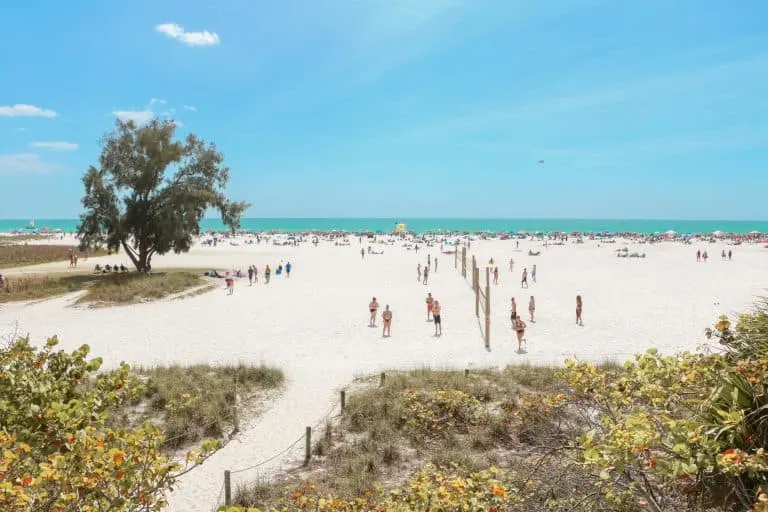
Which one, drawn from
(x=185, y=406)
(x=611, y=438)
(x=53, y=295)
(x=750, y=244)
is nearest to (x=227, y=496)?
(x=185, y=406)

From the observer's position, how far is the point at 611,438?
3195mm

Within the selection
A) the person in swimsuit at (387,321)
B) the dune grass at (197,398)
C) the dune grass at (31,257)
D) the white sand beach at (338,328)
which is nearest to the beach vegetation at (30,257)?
the dune grass at (31,257)

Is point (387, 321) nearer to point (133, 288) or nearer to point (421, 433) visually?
point (421, 433)

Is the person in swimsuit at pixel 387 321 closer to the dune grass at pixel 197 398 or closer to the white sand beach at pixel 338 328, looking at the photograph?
the white sand beach at pixel 338 328

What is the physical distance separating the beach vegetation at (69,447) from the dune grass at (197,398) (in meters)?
4.77

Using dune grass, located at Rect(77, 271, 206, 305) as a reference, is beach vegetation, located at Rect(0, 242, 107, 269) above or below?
above

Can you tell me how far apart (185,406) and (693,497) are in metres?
10.2

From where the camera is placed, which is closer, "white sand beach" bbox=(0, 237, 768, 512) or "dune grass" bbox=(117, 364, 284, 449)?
"dune grass" bbox=(117, 364, 284, 449)

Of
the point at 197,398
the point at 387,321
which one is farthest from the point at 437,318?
the point at 197,398

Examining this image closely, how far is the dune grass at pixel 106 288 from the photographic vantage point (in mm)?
25125

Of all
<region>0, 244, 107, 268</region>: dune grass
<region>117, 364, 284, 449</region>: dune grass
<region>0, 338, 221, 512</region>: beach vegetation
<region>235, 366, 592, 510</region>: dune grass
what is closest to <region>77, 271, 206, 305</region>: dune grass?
<region>117, 364, 284, 449</region>: dune grass

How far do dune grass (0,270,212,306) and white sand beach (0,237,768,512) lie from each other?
132 cm

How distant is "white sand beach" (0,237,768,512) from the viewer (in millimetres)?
11711

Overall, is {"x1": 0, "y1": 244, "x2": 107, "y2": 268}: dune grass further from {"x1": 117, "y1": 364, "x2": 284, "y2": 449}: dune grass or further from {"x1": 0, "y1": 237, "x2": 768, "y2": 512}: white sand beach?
{"x1": 117, "y1": 364, "x2": 284, "y2": 449}: dune grass
